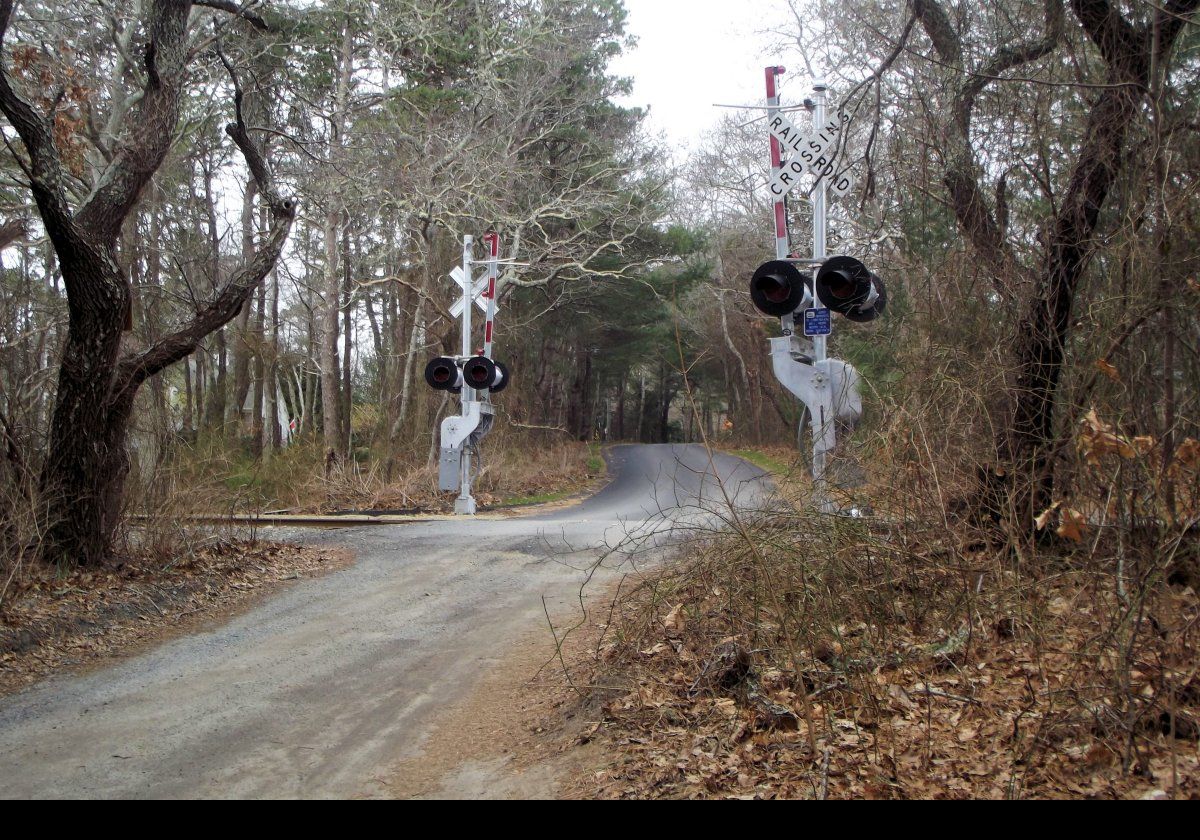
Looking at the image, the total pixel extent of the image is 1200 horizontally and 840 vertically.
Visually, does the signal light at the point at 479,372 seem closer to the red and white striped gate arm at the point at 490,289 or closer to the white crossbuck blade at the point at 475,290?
the red and white striped gate arm at the point at 490,289

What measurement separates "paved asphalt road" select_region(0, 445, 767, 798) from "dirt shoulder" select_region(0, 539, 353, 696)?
330 mm

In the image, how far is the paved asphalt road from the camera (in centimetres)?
522

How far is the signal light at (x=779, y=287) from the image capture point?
855cm

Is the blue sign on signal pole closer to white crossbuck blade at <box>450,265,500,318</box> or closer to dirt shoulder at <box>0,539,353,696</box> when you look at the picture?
dirt shoulder at <box>0,539,353,696</box>

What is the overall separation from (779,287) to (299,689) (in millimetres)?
5091

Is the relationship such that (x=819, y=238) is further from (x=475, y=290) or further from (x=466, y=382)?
(x=475, y=290)

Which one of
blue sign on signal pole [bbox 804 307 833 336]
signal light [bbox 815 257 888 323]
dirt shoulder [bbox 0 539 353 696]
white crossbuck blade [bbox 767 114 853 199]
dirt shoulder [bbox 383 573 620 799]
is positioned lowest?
dirt shoulder [bbox 383 573 620 799]

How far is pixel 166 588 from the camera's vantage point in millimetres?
9648

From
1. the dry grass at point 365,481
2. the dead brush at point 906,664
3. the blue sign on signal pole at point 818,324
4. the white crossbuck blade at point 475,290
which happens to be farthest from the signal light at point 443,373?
the dead brush at point 906,664

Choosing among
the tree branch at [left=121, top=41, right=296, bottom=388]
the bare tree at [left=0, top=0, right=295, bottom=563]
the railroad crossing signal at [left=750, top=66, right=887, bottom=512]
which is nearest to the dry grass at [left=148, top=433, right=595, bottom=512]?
the tree branch at [left=121, top=41, right=296, bottom=388]

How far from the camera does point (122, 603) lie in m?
8.96

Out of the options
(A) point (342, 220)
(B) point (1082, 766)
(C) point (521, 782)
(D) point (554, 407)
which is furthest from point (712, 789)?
(D) point (554, 407)

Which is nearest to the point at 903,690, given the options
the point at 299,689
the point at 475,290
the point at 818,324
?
the point at 299,689

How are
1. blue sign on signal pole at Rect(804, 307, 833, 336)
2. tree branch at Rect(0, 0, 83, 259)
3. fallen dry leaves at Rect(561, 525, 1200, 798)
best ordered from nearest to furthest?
fallen dry leaves at Rect(561, 525, 1200, 798)
blue sign on signal pole at Rect(804, 307, 833, 336)
tree branch at Rect(0, 0, 83, 259)
